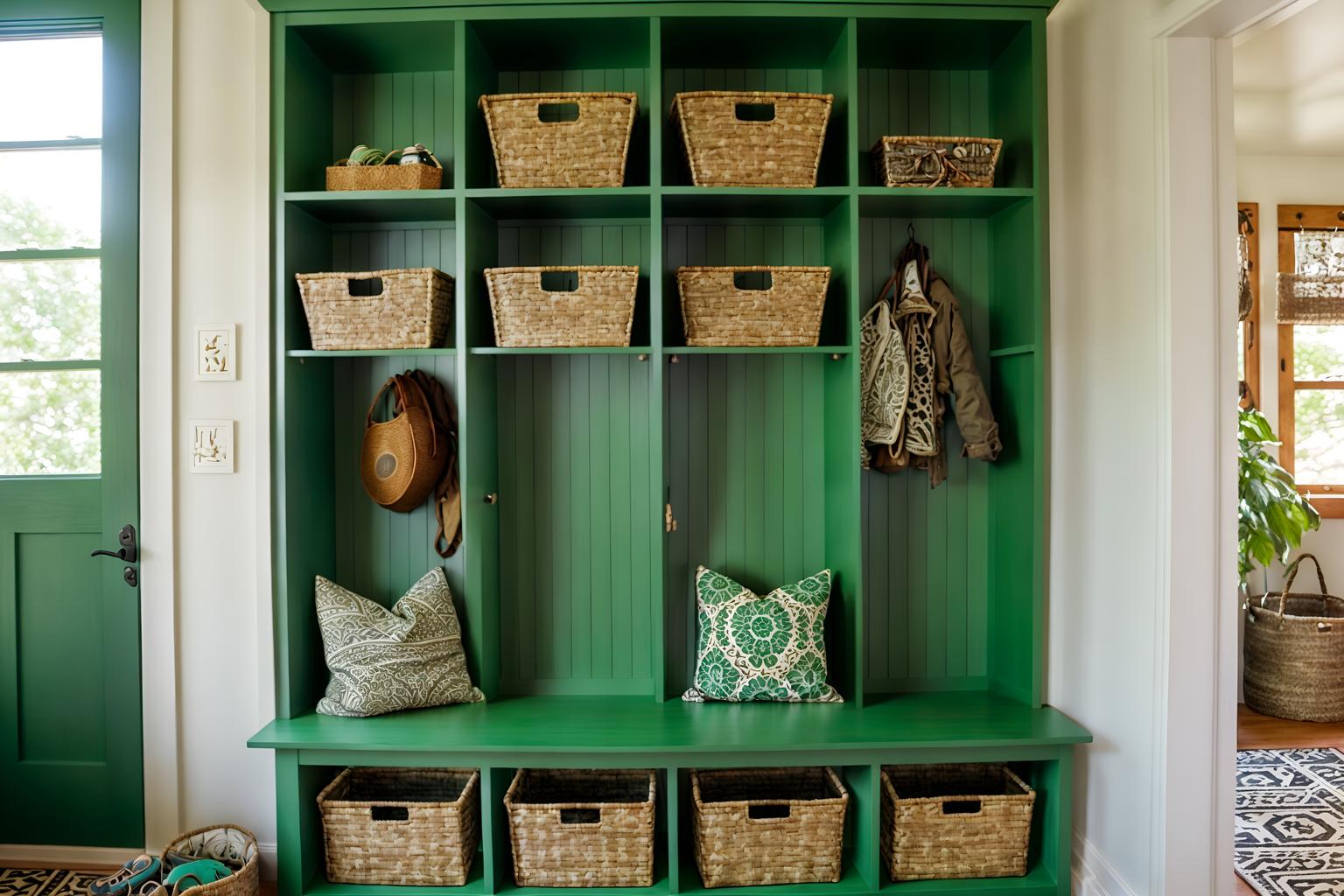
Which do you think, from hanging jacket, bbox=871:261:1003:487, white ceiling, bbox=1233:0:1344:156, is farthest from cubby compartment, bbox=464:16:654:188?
white ceiling, bbox=1233:0:1344:156

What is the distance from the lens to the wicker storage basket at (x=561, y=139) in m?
2.37

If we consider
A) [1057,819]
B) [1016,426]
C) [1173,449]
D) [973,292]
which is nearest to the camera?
[1173,449]

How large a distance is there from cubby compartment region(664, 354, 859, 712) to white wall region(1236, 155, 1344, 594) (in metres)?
2.84

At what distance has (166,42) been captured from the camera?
2572 mm

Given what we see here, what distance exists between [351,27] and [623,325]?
3.65 feet

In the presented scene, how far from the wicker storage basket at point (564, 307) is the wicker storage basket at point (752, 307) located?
0.55ft

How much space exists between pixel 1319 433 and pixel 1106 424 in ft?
9.49

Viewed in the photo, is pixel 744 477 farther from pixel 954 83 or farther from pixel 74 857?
pixel 74 857

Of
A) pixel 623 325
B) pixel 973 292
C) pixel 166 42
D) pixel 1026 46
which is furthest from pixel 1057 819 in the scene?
pixel 166 42

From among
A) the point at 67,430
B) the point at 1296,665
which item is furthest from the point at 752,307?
the point at 1296,665

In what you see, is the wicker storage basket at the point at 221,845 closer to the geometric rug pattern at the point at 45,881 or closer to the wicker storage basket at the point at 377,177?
the geometric rug pattern at the point at 45,881

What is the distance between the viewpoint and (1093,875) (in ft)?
7.75

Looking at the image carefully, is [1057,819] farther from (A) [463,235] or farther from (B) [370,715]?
(A) [463,235]

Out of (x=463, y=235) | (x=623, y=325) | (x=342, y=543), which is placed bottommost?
(x=342, y=543)
